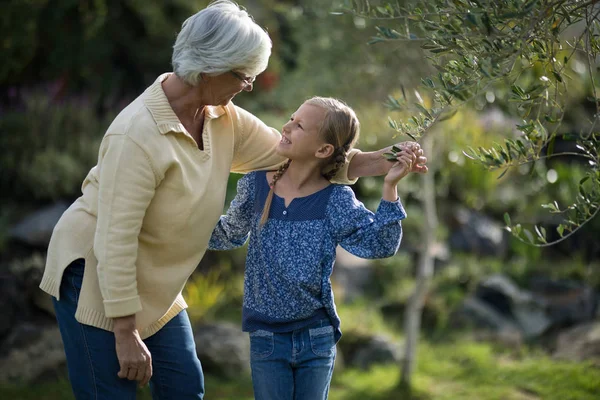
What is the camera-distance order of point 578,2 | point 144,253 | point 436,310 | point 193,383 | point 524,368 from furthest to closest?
point 436,310 < point 524,368 < point 193,383 < point 144,253 < point 578,2

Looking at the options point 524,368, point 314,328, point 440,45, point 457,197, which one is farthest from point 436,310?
point 440,45

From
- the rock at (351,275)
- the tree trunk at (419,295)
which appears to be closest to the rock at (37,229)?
the rock at (351,275)

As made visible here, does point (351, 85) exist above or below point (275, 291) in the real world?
below

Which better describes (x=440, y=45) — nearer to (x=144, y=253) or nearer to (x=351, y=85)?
(x=144, y=253)

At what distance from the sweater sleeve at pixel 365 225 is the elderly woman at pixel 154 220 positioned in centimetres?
17

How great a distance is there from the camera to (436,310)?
634cm

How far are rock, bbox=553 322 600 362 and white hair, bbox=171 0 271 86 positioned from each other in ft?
13.1

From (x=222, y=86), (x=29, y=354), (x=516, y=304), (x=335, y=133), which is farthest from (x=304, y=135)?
(x=516, y=304)

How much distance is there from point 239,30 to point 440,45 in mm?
591

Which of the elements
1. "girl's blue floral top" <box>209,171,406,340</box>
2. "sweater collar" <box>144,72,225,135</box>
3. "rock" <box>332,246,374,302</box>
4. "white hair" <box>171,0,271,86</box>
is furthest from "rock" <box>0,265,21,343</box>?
"white hair" <box>171,0,271,86</box>

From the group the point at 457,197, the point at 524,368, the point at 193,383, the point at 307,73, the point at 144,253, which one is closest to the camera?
the point at 144,253

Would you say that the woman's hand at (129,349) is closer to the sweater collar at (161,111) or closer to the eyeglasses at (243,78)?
the sweater collar at (161,111)

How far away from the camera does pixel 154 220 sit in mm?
2326

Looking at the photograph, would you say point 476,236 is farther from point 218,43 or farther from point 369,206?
point 218,43
